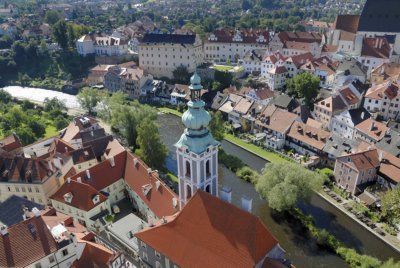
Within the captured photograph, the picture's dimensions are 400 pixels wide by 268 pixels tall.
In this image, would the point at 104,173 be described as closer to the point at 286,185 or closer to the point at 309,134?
the point at 286,185

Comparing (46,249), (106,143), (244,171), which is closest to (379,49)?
(244,171)

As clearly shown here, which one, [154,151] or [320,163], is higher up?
[154,151]

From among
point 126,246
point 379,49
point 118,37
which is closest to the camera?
point 126,246

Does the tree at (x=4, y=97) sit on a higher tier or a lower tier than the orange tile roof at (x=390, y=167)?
lower

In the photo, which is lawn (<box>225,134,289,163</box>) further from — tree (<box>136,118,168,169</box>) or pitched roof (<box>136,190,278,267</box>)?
pitched roof (<box>136,190,278,267</box>)

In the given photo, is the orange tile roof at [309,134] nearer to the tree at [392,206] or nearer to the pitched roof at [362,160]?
the pitched roof at [362,160]

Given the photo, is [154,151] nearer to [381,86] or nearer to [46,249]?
[46,249]

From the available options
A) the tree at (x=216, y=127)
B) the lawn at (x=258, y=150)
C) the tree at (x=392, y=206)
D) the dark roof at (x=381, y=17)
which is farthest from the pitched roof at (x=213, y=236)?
the dark roof at (x=381, y=17)

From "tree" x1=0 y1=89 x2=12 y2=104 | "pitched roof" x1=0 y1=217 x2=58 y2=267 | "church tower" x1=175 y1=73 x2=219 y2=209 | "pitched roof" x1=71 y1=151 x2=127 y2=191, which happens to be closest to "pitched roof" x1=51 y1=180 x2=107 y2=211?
"pitched roof" x1=71 y1=151 x2=127 y2=191
